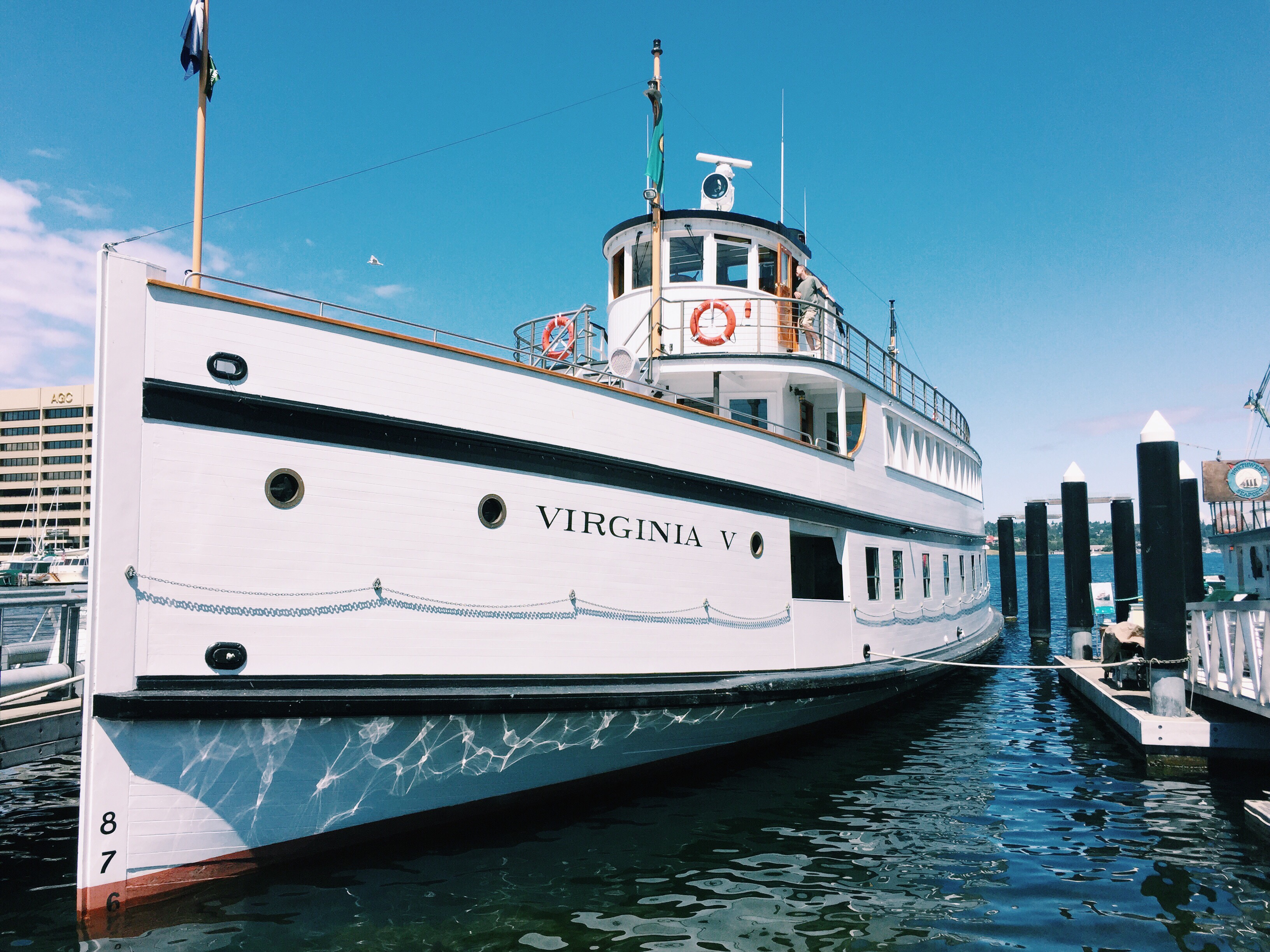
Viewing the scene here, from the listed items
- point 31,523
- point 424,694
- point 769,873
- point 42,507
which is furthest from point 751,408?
point 42,507

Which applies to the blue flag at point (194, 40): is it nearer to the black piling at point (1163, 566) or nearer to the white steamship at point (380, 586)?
the white steamship at point (380, 586)

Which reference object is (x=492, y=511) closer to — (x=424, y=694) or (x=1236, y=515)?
(x=424, y=694)

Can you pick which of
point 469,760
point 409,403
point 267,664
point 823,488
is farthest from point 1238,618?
point 267,664

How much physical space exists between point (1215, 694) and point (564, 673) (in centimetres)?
713

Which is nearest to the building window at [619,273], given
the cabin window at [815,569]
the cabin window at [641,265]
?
the cabin window at [641,265]

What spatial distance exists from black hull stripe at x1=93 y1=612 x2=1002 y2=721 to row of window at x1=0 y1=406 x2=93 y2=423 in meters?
96.6

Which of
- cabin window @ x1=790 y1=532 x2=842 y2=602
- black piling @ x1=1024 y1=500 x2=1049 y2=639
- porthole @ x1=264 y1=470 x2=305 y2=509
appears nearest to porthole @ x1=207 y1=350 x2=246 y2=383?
porthole @ x1=264 y1=470 x2=305 y2=509

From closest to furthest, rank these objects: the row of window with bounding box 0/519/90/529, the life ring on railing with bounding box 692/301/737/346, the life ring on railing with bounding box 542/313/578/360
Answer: the life ring on railing with bounding box 692/301/737/346 < the life ring on railing with bounding box 542/313/578/360 < the row of window with bounding box 0/519/90/529

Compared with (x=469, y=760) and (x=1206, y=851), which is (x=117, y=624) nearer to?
(x=469, y=760)

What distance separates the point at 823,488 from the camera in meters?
9.95

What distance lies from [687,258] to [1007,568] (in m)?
23.6

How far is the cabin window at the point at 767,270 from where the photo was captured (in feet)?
37.7

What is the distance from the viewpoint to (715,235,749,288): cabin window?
444 inches

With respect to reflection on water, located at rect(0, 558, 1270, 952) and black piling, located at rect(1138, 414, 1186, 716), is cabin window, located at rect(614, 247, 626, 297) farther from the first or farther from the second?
black piling, located at rect(1138, 414, 1186, 716)
